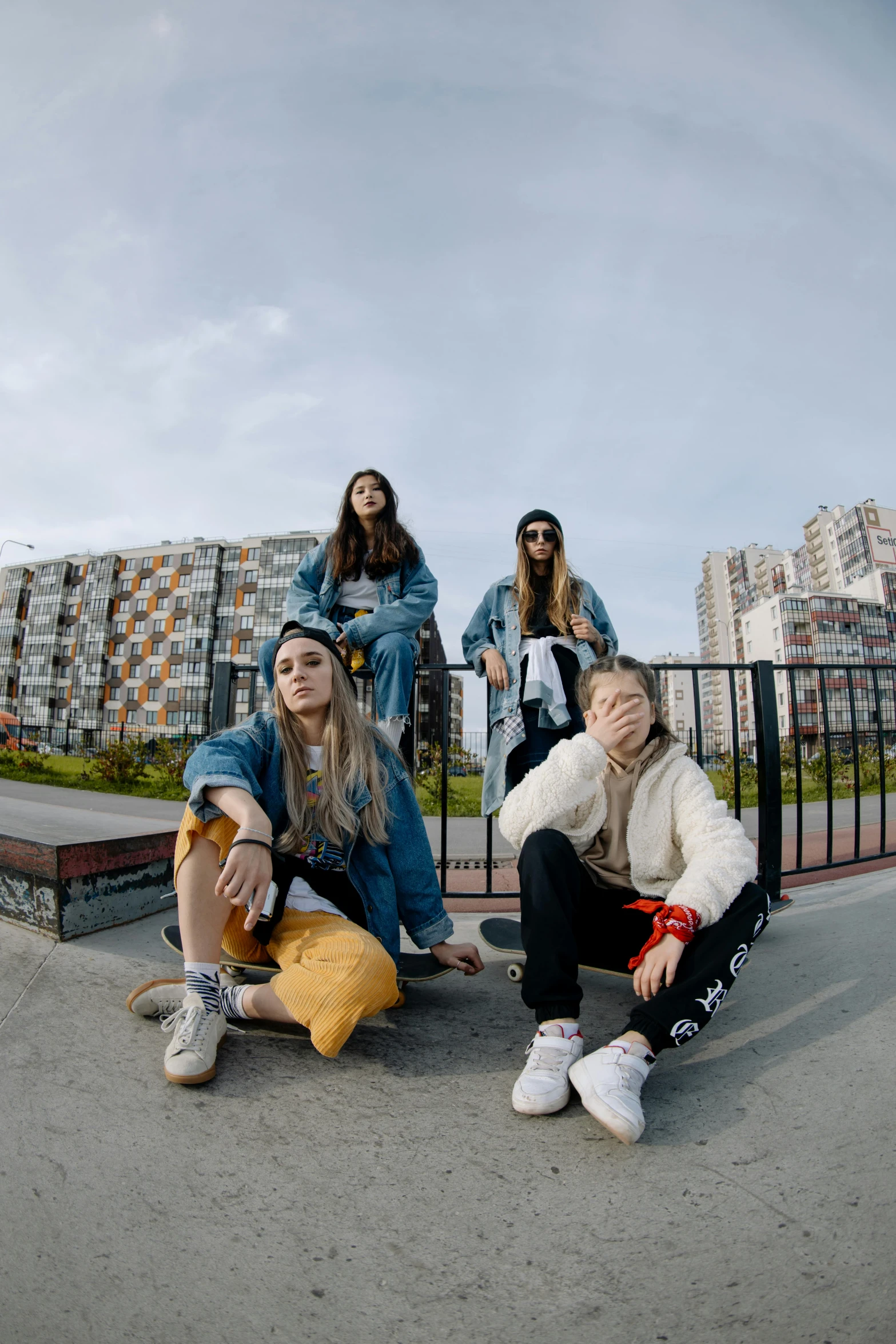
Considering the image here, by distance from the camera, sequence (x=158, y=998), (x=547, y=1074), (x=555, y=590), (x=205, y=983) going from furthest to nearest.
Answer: (x=555, y=590), (x=158, y=998), (x=205, y=983), (x=547, y=1074)

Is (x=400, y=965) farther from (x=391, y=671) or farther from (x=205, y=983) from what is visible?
(x=391, y=671)

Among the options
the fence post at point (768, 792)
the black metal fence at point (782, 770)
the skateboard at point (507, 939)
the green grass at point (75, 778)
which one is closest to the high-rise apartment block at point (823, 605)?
the black metal fence at point (782, 770)

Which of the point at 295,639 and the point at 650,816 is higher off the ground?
the point at 295,639

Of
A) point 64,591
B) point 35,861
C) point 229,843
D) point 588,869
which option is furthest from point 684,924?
point 64,591

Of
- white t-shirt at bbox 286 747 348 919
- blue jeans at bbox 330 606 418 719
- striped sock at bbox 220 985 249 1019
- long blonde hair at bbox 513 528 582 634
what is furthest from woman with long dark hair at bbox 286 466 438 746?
striped sock at bbox 220 985 249 1019

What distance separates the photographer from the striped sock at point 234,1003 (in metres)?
1.76

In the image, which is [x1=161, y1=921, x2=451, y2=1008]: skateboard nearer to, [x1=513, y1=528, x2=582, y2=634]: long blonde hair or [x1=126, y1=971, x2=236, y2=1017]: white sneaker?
[x1=126, y1=971, x2=236, y2=1017]: white sneaker

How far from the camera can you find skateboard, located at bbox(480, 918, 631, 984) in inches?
85.6

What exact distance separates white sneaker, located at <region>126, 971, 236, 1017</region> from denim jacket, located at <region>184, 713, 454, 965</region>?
18.9 inches

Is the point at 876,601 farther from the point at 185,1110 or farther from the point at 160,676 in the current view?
the point at 185,1110

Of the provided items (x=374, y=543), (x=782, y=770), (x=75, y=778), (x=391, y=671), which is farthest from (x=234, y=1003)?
(x=75, y=778)

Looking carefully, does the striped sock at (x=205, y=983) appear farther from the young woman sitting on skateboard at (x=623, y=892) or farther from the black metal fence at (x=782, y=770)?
the black metal fence at (x=782, y=770)

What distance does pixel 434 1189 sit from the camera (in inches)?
49.2

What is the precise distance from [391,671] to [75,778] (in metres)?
15.5
